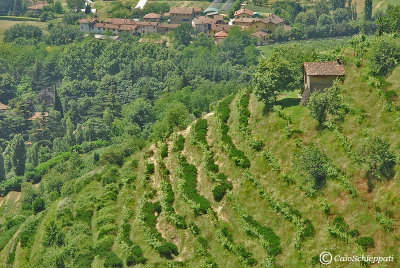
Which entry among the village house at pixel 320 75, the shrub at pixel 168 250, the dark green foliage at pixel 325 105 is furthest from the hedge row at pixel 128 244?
the village house at pixel 320 75

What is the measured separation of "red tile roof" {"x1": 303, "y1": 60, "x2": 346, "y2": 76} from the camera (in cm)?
7956

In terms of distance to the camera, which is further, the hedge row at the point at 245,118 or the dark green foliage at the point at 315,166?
the hedge row at the point at 245,118

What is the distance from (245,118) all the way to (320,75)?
1156 cm

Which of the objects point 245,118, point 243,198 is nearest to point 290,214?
point 243,198

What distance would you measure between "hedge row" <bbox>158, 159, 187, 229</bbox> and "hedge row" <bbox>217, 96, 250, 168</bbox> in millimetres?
9082

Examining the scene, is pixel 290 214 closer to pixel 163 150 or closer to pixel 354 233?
pixel 354 233

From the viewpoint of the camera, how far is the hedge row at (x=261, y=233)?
65.1 m

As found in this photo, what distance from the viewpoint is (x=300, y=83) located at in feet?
275

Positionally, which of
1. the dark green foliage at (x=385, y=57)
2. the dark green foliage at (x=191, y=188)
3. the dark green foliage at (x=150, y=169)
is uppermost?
the dark green foliage at (x=385, y=57)

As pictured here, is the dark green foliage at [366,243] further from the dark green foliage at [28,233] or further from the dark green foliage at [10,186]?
the dark green foliage at [10,186]

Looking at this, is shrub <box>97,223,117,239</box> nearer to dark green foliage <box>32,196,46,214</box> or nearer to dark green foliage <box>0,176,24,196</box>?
dark green foliage <box>32,196,46,214</box>

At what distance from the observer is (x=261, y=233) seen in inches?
2655

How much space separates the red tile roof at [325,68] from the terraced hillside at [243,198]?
4.38 ft

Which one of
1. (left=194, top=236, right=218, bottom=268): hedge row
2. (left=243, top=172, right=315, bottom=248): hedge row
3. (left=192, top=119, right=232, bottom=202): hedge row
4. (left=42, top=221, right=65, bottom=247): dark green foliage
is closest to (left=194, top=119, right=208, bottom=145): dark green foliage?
(left=192, top=119, right=232, bottom=202): hedge row
